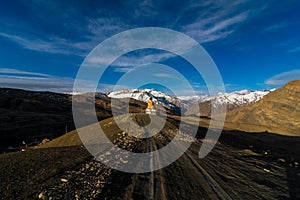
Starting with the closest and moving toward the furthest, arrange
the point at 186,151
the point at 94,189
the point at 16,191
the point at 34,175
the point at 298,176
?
the point at 16,191 → the point at 94,189 → the point at 34,175 → the point at 298,176 → the point at 186,151

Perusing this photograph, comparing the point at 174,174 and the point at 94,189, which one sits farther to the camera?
the point at 174,174

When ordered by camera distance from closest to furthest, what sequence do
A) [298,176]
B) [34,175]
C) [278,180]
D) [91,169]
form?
[34,175], [91,169], [278,180], [298,176]

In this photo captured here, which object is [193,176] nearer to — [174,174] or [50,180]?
[174,174]

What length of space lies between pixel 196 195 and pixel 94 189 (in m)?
5.54

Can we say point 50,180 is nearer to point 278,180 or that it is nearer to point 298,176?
point 278,180

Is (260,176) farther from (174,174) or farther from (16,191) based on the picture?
(16,191)

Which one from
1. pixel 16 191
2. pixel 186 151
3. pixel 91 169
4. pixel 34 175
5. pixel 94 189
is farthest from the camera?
pixel 186 151

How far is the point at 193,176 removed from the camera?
48.8 ft

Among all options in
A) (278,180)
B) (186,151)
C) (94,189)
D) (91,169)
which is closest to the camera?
(94,189)

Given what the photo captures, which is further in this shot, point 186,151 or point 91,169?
point 186,151

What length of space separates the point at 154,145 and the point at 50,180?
1342 centimetres

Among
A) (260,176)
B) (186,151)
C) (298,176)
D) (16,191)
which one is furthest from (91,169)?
(298,176)

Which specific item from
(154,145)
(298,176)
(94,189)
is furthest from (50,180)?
(298,176)

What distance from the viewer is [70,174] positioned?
13.4 metres
